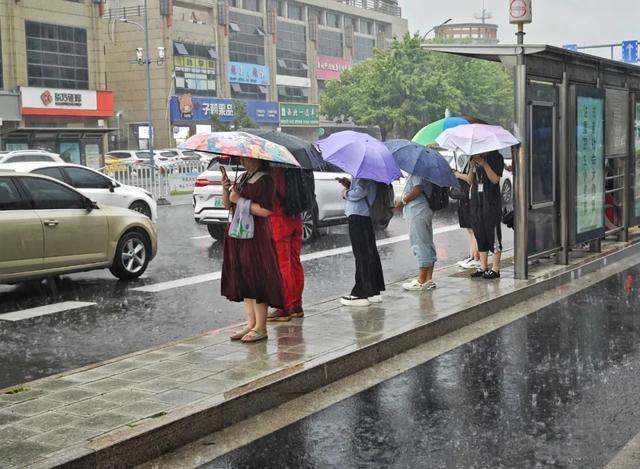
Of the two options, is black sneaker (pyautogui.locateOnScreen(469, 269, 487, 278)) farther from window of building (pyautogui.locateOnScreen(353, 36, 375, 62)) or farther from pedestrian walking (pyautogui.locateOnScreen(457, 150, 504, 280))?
window of building (pyautogui.locateOnScreen(353, 36, 375, 62))

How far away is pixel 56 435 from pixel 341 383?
229 centimetres

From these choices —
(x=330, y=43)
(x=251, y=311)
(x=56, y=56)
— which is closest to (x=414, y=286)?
(x=251, y=311)

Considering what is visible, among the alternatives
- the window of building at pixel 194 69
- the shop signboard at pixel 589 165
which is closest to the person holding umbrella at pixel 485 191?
the shop signboard at pixel 589 165

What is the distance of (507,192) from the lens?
23688 millimetres

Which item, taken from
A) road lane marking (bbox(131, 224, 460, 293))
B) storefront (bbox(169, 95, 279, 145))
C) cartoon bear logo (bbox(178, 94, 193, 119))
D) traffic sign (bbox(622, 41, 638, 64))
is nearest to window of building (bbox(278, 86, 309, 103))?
storefront (bbox(169, 95, 279, 145))

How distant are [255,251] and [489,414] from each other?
2.35 metres

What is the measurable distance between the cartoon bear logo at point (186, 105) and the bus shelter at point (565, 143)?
174 feet

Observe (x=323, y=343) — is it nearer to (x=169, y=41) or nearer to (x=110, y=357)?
(x=110, y=357)

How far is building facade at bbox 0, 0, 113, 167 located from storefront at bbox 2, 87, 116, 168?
54 millimetres

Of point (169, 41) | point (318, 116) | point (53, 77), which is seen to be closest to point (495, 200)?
point (53, 77)

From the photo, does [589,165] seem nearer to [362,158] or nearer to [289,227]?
[362,158]

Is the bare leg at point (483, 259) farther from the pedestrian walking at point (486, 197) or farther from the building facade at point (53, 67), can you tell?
the building facade at point (53, 67)

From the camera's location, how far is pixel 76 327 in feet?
29.1

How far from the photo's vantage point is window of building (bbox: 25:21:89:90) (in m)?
47.8
